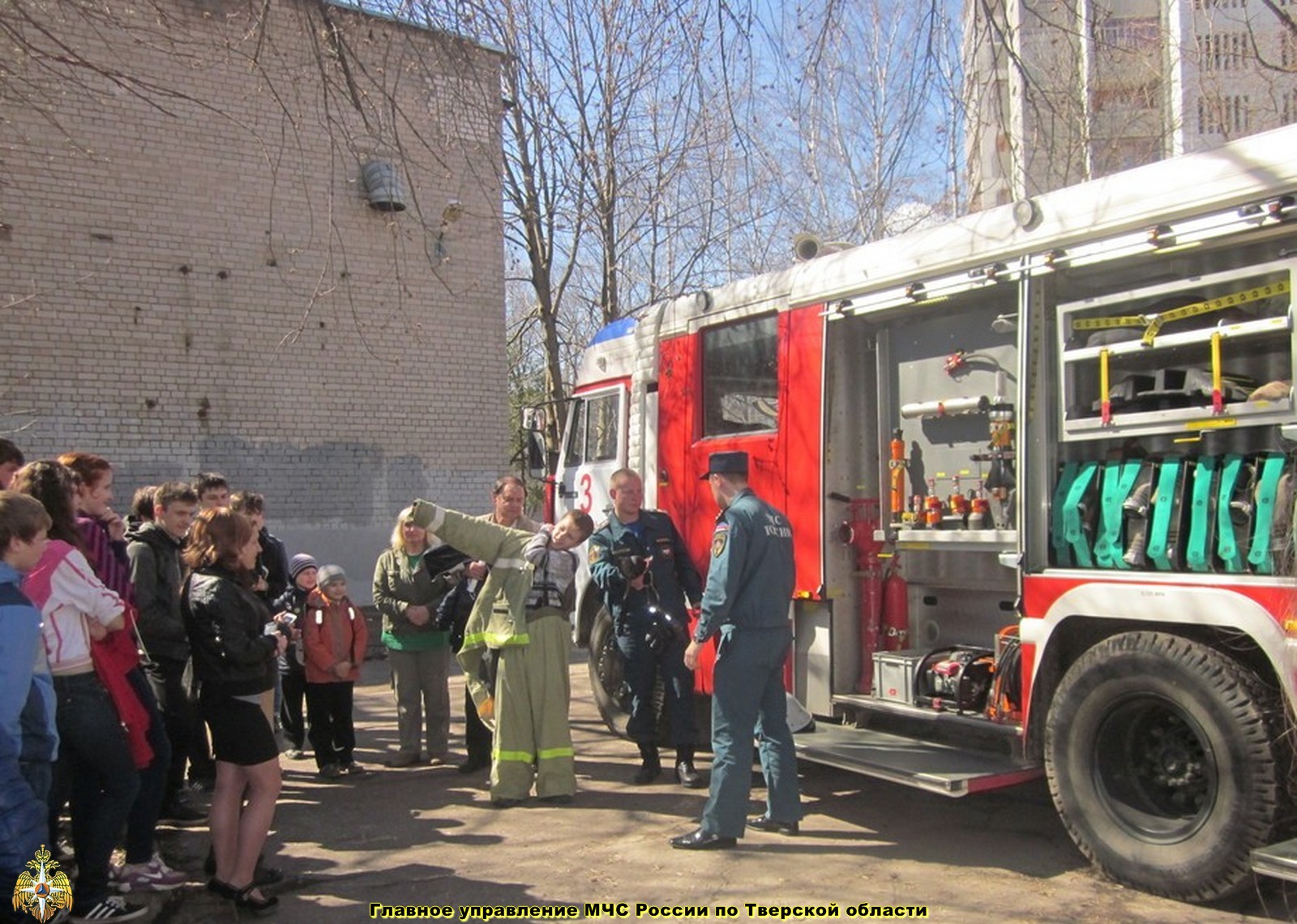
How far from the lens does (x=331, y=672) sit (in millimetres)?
7141

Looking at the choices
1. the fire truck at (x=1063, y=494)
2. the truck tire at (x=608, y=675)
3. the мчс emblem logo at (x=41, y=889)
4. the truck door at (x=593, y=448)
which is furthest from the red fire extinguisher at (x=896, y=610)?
the мчс emblem logo at (x=41, y=889)

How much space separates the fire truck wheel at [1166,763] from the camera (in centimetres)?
421

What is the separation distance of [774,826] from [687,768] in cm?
115

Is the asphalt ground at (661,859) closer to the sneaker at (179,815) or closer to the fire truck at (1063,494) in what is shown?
the sneaker at (179,815)

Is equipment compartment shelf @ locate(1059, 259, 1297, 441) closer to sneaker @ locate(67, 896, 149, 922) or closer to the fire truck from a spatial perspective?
the fire truck

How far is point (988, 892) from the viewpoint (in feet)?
15.5

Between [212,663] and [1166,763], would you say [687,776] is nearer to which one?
[1166,763]

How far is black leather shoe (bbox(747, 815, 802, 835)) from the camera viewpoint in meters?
5.57

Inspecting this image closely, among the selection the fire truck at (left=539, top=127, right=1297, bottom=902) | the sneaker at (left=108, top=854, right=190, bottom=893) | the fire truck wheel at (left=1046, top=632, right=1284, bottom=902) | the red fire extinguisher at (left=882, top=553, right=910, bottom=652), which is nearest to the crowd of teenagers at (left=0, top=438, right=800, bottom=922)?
the sneaker at (left=108, top=854, right=190, bottom=893)

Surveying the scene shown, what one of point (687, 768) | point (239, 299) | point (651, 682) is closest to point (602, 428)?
point (651, 682)

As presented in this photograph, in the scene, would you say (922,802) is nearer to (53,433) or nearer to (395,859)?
(395,859)

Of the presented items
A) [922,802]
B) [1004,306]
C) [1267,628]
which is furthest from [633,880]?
[1004,306]

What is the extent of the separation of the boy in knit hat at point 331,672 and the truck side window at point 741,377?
2.63 metres

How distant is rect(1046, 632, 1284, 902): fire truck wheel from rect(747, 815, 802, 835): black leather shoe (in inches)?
50.6
